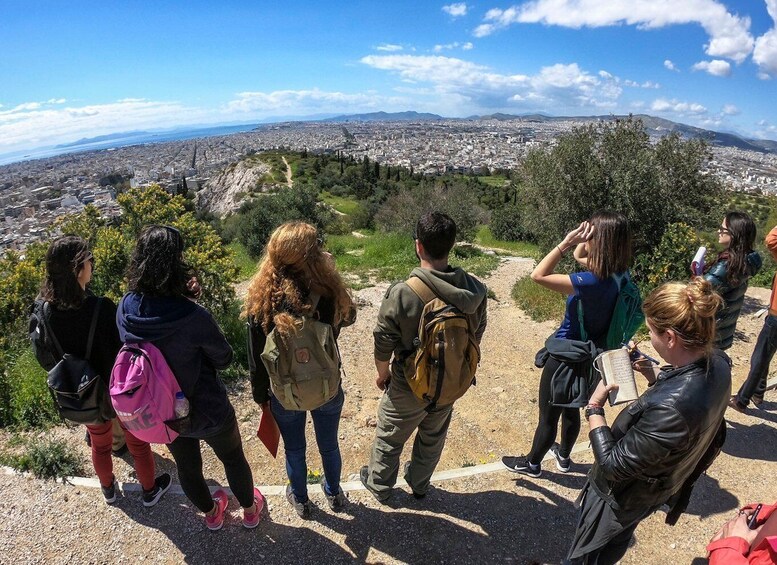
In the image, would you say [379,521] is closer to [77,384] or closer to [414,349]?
[414,349]

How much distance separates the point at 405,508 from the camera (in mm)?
3189

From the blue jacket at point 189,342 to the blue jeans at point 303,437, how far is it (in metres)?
0.35

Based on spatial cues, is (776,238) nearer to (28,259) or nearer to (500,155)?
(28,259)

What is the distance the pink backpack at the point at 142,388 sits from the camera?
2.19 meters

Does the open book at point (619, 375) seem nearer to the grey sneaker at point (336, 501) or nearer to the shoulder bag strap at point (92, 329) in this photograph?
the grey sneaker at point (336, 501)

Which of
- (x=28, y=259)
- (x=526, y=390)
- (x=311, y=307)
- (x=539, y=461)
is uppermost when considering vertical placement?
(x=311, y=307)

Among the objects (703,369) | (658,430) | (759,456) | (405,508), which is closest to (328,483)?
(405,508)

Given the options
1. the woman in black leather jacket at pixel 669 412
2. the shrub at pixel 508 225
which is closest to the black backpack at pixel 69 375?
the woman in black leather jacket at pixel 669 412

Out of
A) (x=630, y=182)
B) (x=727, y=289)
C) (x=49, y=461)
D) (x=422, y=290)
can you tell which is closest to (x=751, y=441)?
(x=727, y=289)

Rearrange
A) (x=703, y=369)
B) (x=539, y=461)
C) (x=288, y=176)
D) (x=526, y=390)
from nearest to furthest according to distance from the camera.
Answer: (x=703, y=369) → (x=539, y=461) → (x=526, y=390) → (x=288, y=176)

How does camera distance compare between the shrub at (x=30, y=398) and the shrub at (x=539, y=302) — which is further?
the shrub at (x=539, y=302)

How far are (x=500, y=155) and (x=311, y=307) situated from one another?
128m

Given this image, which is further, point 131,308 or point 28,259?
point 28,259

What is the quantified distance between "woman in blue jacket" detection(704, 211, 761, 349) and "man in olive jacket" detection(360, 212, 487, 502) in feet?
8.73
